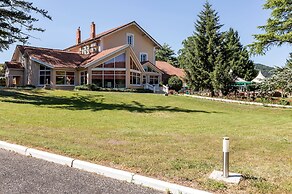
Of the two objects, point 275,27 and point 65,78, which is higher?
point 275,27

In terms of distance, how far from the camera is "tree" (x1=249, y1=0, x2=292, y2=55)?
86.5 feet

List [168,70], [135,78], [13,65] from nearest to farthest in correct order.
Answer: [13,65] < [135,78] < [168,70]

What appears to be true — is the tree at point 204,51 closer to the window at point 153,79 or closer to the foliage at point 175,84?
the foliage at point 175,84

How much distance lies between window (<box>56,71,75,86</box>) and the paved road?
29011 millimetres

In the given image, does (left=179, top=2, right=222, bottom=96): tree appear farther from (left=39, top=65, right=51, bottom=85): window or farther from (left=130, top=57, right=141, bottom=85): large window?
(left=39, top=65, right=51, bottom=85): window

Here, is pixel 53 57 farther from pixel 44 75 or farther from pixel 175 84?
pixel 175 84

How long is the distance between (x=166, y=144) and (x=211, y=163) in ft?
6.84

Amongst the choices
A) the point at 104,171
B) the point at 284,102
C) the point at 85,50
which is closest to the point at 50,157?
the point at 104,171

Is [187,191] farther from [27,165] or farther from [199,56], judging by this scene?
[199,56]

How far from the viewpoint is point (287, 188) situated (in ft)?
14.8

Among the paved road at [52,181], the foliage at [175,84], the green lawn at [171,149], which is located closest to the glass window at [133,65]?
the foliage at [175,84]

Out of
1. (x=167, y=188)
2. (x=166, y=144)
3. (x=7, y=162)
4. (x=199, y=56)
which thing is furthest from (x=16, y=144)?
(x=199, y=56)

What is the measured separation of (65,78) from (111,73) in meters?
5.66

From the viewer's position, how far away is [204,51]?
35344 mm
